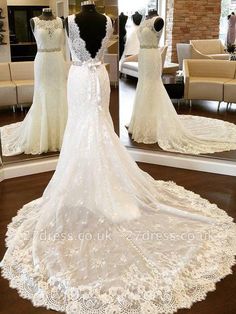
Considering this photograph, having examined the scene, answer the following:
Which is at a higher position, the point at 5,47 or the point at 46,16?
the point at 46,16

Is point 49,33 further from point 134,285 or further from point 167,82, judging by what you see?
point 134,285

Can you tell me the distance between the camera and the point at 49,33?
11.8ft

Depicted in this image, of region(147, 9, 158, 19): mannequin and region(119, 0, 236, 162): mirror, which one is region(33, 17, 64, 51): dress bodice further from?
region(147, 9, 158, 19): mannequin

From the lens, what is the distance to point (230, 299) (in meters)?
2.05

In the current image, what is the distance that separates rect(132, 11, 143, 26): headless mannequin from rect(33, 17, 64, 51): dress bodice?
0.83 meters

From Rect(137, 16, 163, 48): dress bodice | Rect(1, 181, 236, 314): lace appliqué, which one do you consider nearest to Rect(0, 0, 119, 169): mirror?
Rect(137, 16, 163, 48): dress bodice

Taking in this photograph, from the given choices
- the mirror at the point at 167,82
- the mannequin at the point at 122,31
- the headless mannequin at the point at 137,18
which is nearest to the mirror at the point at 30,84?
the mannequin at the point at 122,31

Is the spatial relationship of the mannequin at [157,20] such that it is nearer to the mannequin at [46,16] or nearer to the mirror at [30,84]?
the mirror at [30,84]

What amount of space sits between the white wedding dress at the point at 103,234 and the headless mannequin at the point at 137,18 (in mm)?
1379

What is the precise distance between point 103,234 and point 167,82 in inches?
95.4

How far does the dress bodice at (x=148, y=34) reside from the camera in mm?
3979

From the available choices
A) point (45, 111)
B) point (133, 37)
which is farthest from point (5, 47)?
point (133, 37)

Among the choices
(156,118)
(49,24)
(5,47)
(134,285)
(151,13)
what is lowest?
(134,285)

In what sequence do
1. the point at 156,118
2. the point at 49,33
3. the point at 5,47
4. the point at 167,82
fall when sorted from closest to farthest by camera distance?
1. the point at 5,47
2. the point at 49,33
3. the point at 156,118
4. the point at 167,82
